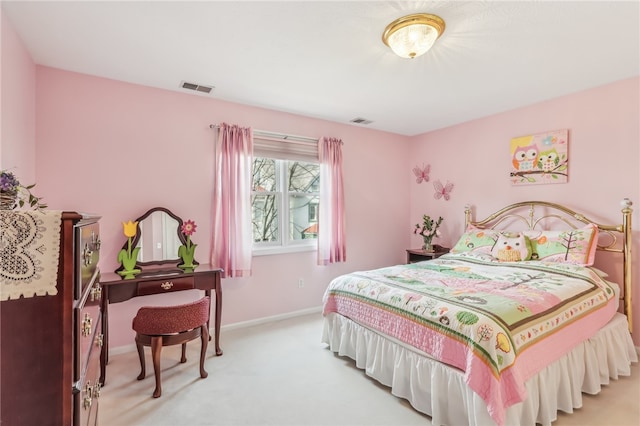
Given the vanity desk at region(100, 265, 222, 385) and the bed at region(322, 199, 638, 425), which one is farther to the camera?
the vanity desk at region(100, 265, 222, 385)

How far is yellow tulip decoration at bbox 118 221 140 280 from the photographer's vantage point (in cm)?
270

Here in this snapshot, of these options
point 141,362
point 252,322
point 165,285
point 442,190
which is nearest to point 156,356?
point 141,362

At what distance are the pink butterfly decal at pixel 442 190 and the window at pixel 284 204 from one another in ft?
5.87

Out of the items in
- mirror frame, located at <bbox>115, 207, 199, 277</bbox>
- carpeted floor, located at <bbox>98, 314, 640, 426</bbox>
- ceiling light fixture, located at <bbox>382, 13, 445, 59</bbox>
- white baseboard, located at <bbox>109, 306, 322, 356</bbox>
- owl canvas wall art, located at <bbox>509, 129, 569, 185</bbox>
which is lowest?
carpeted floor, located at <bbox>98, 314, 640, 426</bbox>

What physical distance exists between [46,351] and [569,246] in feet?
12.1

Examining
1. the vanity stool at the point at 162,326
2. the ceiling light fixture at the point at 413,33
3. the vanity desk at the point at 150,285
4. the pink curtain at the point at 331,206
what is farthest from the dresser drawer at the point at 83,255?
the pink curtain at the point at 331,206

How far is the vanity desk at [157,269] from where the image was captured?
97.1 inches

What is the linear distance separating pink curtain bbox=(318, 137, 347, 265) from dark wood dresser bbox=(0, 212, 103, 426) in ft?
9.95

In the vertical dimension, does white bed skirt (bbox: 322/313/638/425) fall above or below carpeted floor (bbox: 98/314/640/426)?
above

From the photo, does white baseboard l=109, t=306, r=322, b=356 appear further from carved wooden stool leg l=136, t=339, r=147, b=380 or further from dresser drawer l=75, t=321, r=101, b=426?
dresser drawer l=75, t=321, r=101, b=426

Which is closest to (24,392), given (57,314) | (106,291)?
(57,314)

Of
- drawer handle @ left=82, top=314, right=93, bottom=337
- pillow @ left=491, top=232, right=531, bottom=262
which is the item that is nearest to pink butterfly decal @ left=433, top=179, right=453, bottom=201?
pillow @ left=491, top=232, right=531, bottom=262

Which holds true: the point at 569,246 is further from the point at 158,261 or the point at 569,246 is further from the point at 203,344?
the point at 158,261

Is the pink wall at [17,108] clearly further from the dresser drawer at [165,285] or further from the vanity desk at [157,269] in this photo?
the dresser drawer at [165,285]
